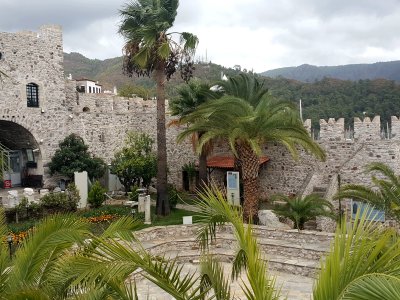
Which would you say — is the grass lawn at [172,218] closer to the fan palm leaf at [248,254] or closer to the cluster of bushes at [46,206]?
the cluster of bushes at [46,206]

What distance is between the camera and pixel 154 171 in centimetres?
1931

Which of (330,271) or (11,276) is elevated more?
(330,271)

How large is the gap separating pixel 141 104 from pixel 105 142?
2.74m

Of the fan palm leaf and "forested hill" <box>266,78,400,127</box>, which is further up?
"forested hill" <box>266,78,400,127</box>

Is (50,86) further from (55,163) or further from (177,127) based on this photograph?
(177,127)

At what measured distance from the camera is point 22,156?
2103 centimetres

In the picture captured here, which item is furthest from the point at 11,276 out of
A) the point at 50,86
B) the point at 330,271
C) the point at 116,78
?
the point at 116,78

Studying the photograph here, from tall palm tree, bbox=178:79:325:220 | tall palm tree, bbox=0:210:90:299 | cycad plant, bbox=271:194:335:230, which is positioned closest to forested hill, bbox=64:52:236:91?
tall palm tree, bbox=178:79:325:220

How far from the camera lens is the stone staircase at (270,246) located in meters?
12.2

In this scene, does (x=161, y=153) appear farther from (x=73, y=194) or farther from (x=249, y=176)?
(x=73, y=194)

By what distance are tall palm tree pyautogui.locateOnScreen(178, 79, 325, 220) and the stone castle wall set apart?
3932 millimetres

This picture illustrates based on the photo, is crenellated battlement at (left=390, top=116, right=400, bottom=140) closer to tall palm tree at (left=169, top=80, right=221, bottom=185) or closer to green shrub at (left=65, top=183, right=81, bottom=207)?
tall palm tree at (left=169, top=80, right=221, bottom=185)

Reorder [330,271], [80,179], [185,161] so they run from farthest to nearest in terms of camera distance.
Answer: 1. [185,161]
2. [80,179]
3. [330,271]

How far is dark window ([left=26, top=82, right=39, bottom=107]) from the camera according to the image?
1941 centimetres
